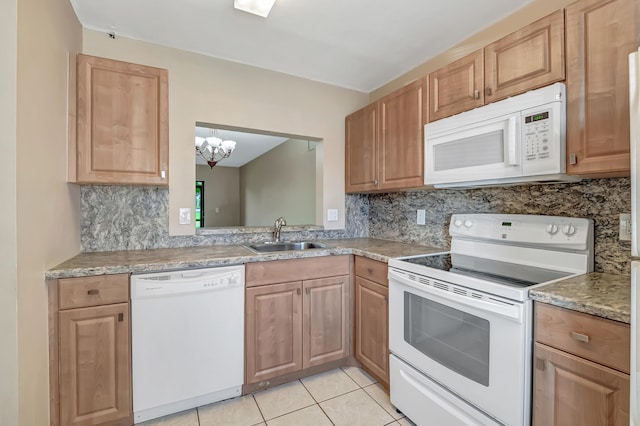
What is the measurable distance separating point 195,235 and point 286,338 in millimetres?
1015

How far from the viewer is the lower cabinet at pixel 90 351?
57.3 inches

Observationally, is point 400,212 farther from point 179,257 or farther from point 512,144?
point 179,257

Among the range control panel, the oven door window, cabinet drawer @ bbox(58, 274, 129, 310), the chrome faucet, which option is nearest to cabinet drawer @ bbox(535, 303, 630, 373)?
the oven door window

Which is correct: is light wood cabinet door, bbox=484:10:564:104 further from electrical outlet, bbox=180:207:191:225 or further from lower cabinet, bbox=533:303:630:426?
electrical outlet, bbox=180:207:191:225

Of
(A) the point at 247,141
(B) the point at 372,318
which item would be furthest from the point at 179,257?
(A) the point at 247,141

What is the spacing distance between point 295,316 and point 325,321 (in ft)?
0.81

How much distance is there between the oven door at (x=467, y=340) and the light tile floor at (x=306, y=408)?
374 mm

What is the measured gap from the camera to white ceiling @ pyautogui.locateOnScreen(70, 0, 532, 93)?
68.4 inches

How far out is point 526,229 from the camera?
63.7 inches

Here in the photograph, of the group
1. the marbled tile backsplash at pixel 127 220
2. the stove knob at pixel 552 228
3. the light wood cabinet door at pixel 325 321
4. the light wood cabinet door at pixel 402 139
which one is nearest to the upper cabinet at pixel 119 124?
the marbled tile backsplash at pixel 127 220

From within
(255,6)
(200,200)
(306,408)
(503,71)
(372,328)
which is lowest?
(306,408)

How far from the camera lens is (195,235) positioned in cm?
223

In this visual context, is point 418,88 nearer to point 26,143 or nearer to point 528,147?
point 528,147

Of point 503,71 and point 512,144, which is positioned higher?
point 503,71
